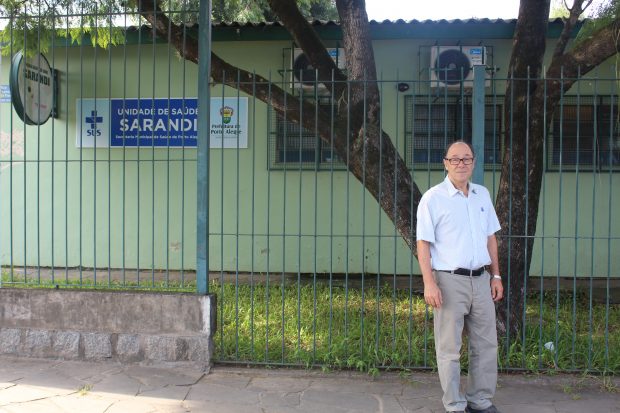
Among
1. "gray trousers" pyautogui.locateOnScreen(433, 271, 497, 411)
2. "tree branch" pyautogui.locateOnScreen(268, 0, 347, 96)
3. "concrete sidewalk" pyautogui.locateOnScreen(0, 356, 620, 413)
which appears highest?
"tree branch" pyautogui.locateOnScreen(268, 0, 347, 96)

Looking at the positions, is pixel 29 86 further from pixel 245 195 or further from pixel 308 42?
pixel 308 42

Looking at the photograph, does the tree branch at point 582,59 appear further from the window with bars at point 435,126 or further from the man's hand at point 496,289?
the window with bars at point 435,126

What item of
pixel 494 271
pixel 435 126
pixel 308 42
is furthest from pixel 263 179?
pixel 494 271

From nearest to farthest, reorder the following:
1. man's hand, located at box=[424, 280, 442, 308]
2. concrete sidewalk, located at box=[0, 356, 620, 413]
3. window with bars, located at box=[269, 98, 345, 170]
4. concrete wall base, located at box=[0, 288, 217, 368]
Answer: man's hand, located at box=[424, 280, 442, 308]
concrete sidewalk, located at box=[0, 356, 620, 413]
concrete wall base, located at box=[0, 288, 217, 368]
window with bars, located at box=[269, 98, 345, 170]

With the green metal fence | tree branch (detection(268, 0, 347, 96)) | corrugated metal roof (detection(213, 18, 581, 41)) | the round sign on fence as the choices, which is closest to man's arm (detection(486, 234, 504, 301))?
tree branch (detection(268, 0, 347, 96))

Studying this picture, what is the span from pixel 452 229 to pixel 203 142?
6.95ft

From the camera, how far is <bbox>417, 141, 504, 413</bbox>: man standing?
3.33 m

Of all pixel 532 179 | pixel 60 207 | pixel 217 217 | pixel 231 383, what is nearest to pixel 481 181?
pixel 532 179

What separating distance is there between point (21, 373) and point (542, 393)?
157 inches

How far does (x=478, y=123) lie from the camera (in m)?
4.17

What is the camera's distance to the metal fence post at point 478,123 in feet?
13.5

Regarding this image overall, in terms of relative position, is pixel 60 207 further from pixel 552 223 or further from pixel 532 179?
pixel 552 223

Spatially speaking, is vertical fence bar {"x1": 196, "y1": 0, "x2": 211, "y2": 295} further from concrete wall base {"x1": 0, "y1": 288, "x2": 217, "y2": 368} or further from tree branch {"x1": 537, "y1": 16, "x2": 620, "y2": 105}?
tree branch {"x1": 537, "y1": 16, "x2": 620, "y2": 105}

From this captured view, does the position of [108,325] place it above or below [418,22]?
below
